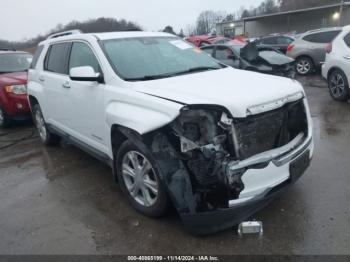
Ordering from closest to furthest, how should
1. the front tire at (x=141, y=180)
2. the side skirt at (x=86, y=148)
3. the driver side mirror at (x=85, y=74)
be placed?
1. the front tire at (x=141, y=180)
2. the driver side mirror at (x=85, y=74)
3. the side skirt at (x=86, y=148)

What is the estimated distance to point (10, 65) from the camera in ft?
26.9

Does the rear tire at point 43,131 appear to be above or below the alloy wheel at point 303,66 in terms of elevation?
above

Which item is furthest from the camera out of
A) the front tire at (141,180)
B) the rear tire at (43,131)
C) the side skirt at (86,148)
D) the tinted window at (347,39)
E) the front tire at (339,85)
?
the front tire at (339,85)

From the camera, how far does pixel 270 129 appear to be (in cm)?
293

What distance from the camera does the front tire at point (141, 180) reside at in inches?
118

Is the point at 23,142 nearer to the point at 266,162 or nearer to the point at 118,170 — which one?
the point at 118,170

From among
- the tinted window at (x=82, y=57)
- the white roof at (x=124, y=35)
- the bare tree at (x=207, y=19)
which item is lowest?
the bare tree at (x=207, y=19)

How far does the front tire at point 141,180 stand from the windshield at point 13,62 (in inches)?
236

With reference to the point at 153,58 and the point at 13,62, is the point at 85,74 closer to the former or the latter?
the point at 153,58

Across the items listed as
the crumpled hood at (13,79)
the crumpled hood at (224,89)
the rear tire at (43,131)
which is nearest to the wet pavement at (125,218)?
the rear tire at (43,131)

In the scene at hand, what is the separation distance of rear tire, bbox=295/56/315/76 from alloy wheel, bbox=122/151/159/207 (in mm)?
10545

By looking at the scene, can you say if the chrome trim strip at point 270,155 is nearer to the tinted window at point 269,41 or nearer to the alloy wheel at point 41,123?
the alloy wheel at point 41,123

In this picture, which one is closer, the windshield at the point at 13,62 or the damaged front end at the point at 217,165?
the damaged front end at the point at 217,165

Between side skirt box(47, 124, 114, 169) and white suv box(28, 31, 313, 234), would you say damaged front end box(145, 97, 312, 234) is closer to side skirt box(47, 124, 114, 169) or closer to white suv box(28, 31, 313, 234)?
white suv box(28, 31, 313, 234)
